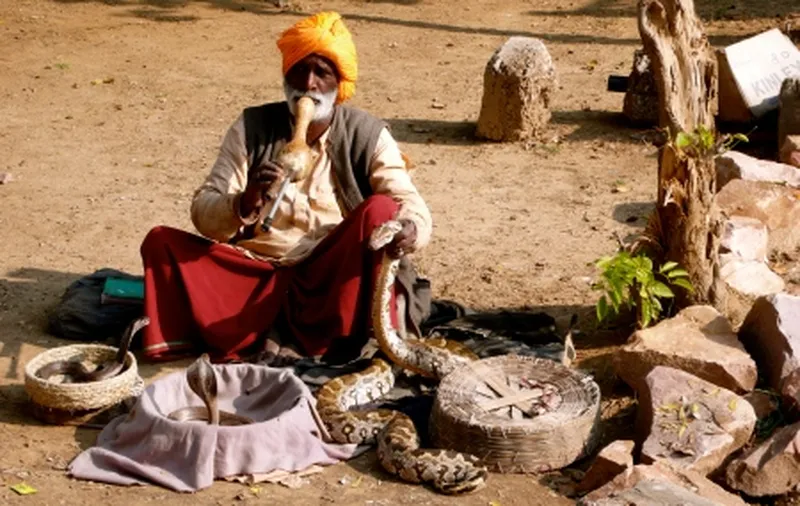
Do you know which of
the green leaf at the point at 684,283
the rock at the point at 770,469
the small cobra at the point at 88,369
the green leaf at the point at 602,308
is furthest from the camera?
the green leaf at the point at 684,283

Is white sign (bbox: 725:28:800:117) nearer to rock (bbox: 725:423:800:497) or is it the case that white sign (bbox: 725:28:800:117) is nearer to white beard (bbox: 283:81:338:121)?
white beard (bbox: 283:81:338:121)

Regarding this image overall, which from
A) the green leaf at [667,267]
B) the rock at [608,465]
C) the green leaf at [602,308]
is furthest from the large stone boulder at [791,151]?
the rock at [608,465]

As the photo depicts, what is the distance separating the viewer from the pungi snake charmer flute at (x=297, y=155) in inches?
254

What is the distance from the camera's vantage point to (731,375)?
20.2ft

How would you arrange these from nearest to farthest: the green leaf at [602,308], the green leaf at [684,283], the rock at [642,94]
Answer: the green leaf at [602,308] < the green leaf at [684,283] < the rock at [642,94]

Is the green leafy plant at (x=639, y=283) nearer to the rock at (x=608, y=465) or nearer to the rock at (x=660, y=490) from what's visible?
the rock at (x=608, y=465)

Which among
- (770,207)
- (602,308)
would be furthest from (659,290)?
(770,207)

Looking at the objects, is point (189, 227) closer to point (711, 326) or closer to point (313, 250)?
point (313, 250)

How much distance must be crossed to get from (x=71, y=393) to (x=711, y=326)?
2859mm

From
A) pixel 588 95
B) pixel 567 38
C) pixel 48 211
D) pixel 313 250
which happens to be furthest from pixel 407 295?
pixel 567 38

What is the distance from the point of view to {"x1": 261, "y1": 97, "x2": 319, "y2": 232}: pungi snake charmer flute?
21.1 feet

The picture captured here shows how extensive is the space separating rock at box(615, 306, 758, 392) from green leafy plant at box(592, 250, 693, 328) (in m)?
0.15

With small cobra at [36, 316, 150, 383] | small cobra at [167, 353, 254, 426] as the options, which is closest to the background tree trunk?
small cobra at [167, 353, 254, 426]

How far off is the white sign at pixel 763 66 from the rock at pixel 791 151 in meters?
0.88
